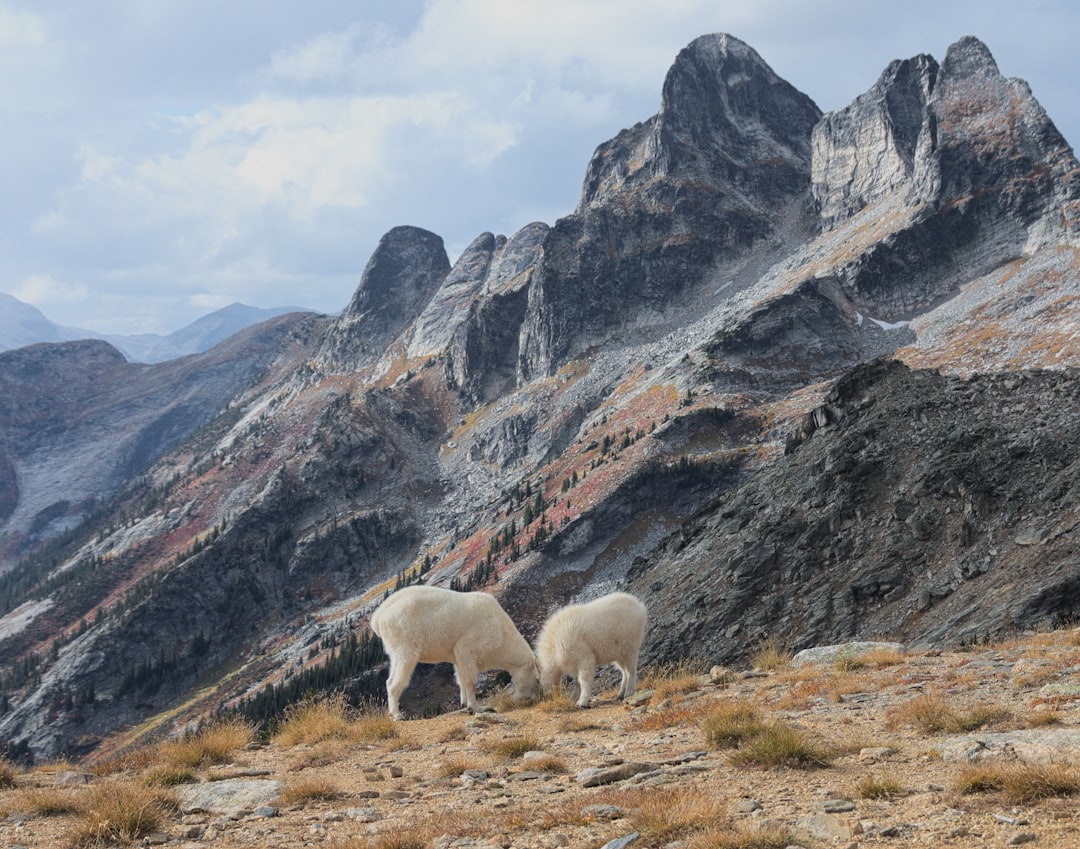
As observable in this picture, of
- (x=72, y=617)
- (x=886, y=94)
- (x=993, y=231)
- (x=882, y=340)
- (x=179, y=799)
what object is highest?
(x=886, y=94)

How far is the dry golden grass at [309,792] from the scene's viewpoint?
8.57m

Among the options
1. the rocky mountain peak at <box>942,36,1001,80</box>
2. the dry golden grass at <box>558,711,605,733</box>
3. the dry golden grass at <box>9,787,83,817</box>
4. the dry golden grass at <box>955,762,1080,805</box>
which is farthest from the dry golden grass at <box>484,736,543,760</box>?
the rocky mountain peak at <box>942,36,1001,80</box>

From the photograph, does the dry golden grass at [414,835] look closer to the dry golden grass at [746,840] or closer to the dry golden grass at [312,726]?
the dry golden grass at [746,840]

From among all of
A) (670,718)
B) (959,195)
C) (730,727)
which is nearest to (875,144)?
(959,195)

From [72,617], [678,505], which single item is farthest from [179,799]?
[72,617]

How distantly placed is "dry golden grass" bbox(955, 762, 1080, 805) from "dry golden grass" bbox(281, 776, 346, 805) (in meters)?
6.91

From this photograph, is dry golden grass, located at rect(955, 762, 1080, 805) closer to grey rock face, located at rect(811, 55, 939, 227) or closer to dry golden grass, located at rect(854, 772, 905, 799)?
dry golden grass, located at rect(854, 772, 905, 799)

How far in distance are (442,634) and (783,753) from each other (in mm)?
8347

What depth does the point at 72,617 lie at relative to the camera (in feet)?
536

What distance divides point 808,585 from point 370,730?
3391 cm

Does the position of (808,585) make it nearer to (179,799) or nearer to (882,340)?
(179,799)

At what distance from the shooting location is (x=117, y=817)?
7.31 meters

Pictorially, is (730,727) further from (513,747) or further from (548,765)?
(513,747)

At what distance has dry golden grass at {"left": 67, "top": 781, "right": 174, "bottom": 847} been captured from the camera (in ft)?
23.4
